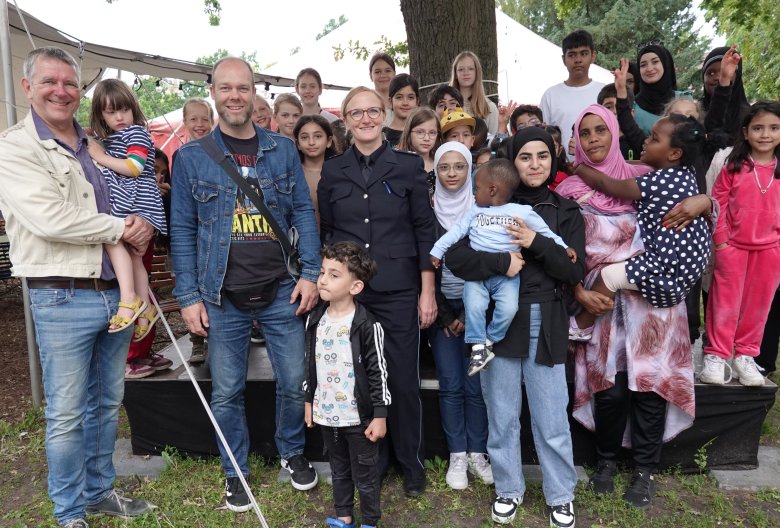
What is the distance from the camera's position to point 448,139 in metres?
3.73

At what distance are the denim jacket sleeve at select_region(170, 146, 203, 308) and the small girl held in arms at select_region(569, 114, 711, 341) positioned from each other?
215 centimetres

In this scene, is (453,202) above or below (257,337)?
above

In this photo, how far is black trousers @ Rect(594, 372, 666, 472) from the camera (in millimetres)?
3178

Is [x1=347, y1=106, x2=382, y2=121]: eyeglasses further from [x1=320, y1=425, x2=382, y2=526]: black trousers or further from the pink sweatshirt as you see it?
the pink sweatshirt

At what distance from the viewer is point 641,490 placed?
317cm

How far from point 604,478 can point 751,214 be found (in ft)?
5.78

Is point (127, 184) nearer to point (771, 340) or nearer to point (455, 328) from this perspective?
point (455, 328)

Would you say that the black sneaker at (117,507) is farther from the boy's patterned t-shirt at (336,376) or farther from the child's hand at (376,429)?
the child's hand at (376,429)

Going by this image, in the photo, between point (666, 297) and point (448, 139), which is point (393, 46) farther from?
point (666, 297)

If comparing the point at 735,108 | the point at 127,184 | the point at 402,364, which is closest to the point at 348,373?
the point at 402,364

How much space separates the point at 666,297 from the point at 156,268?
457 centimetres

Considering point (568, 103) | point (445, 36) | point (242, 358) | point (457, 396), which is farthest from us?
point (445, 36)

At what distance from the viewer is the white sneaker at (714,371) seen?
11.1 ft

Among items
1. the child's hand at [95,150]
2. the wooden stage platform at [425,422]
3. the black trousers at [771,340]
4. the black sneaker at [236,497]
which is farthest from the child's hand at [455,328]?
the black trousers at [771,340]
